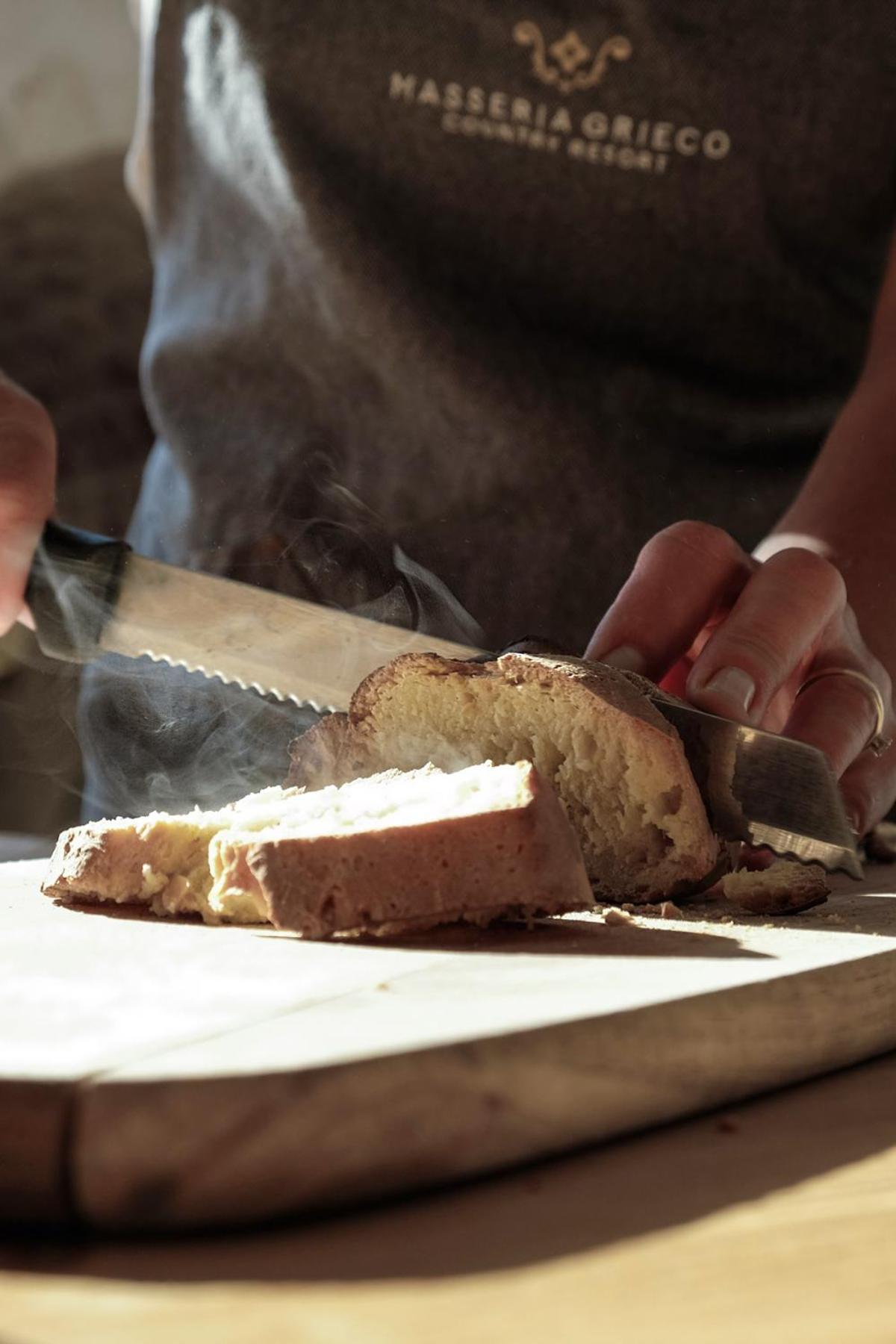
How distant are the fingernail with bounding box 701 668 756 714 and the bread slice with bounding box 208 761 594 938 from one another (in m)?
0.41

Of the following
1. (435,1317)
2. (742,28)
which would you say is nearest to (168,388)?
(742,28)

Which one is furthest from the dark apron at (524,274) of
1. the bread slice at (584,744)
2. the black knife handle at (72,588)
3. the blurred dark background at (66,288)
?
the bread slice at (584,744)

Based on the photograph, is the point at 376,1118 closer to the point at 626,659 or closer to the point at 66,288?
the point at 626,659

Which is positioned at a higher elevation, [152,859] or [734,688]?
[734,688]

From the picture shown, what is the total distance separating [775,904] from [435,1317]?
0.96 meters

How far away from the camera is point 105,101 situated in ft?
21.0

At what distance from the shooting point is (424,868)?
1455 millimetres

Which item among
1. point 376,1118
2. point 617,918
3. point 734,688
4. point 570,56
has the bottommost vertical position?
point 617,918

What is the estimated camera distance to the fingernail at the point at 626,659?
2.04 metres

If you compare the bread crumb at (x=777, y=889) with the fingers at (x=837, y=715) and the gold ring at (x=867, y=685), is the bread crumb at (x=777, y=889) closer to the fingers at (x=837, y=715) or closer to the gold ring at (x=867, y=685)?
the fingers at (x=837, y=715)

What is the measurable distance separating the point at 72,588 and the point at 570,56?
4.16 feet

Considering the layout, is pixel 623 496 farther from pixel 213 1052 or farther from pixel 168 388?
pixel 213 1052

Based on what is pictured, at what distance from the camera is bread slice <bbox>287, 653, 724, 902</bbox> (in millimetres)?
1723

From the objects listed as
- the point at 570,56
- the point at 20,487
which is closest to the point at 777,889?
the point at 20,487
